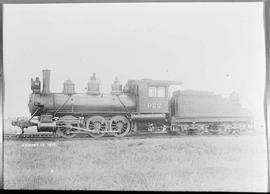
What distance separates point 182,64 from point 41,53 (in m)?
1.22

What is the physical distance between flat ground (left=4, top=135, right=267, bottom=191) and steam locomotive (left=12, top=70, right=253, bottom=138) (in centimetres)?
15

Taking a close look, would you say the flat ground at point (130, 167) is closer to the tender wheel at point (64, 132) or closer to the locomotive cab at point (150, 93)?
the tender wheel at point (64, 132)

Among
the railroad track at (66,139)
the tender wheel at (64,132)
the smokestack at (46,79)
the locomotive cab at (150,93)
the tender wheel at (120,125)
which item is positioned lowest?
the railroad track at (66,139)

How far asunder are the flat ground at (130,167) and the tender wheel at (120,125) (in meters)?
0.14

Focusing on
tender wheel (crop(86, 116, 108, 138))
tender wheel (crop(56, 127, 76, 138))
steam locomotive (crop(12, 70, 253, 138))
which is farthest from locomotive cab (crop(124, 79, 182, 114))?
tender wheel (crop(56, 127, 76, 138))

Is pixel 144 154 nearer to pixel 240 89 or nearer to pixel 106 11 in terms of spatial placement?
pixel 240 89

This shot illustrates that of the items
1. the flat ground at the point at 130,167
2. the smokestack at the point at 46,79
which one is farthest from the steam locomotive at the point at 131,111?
the flat ground at the point at 130,167

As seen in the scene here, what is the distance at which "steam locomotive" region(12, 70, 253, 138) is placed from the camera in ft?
10.9

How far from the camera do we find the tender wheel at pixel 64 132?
3.34m

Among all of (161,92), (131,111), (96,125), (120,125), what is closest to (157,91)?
(161,92)

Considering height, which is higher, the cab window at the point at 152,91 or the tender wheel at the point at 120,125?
the cab window at the point at 152,91

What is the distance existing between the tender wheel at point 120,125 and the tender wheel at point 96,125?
0.23ft

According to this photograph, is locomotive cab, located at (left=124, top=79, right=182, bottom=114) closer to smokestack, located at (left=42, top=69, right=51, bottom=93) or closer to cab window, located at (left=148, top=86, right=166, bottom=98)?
cab window, located at (left=148, top=86, right=166, bottom=98)

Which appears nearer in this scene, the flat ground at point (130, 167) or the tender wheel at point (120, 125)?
the flat ground at point (130, 167)
